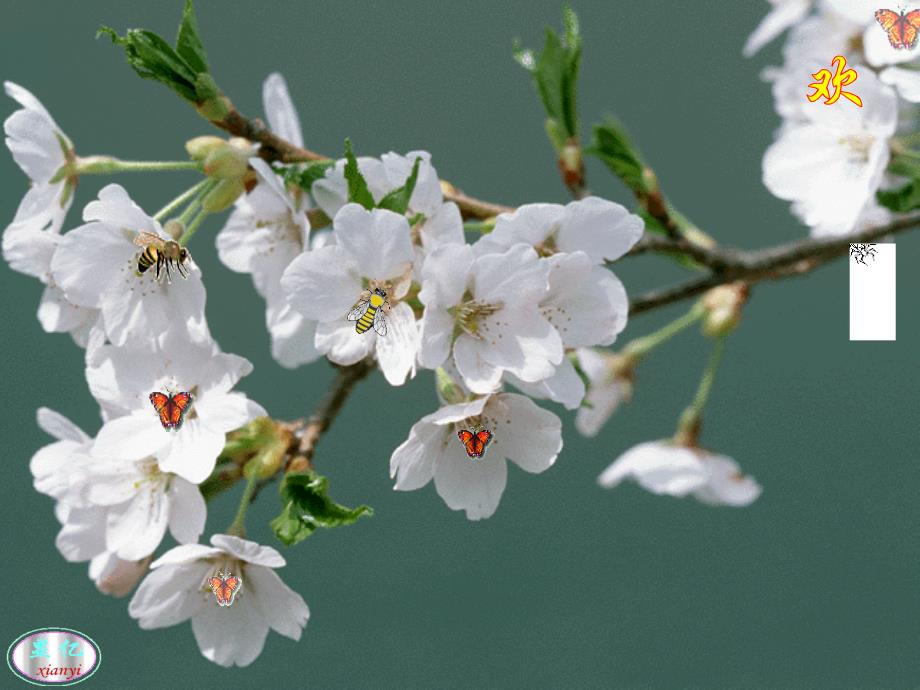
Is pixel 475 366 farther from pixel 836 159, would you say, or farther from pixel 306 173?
pixel 836 159

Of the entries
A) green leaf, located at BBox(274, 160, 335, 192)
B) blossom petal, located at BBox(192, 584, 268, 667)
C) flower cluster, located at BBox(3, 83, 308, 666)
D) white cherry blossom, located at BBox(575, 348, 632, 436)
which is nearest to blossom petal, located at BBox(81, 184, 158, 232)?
flower cluster, located at BBox(3, 83, 308, 666)

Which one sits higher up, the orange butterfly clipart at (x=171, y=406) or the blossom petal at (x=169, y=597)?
the orange butterfly clipart at (x=171, y=406)

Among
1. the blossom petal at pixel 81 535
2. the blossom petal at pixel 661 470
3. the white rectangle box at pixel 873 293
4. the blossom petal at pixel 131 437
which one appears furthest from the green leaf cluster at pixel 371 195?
the blossom petal at pixel 661 470

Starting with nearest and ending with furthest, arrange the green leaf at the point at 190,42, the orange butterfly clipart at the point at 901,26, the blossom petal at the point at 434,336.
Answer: the blossom petal at the point at 434,336
the green leaf at the point at 190,42
the orange butterfly clipart at the point at 901,26

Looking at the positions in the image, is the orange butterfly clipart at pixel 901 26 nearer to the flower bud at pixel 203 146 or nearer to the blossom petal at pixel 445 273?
the blossom petal at pixel 445 273

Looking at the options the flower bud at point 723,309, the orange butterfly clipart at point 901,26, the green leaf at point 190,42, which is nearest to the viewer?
the green leaf at point 190,42

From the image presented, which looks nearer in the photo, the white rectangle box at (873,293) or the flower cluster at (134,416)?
the flower cluster at (134,416)

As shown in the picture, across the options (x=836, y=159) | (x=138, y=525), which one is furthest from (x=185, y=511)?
(x=836, y=159)
